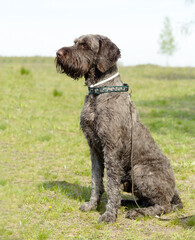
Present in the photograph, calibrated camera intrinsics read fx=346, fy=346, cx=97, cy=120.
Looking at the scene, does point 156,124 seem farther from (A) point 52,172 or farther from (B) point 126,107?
(B) point 126,107

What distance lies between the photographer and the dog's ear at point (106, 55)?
563 centimetres

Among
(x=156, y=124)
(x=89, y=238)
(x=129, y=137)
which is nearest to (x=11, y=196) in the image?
(x=89, y=238)

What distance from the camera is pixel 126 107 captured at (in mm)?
5641

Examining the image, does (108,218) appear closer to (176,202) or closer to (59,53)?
(176,202)

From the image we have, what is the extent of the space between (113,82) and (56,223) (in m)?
2.46

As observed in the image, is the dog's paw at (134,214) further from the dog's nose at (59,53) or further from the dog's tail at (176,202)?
the dog's nose at (59,53)

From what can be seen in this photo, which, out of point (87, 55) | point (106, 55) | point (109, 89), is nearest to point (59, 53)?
point (87, 55)

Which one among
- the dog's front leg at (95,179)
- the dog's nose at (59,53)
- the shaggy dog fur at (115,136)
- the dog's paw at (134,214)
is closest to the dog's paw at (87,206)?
the dog's front leg at (95,179)

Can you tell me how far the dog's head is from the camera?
18.5 feet

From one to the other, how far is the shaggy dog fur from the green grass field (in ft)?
1.32

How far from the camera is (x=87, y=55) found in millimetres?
5730

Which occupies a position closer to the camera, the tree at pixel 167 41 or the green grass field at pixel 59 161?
the green grass field at pixel 59 161

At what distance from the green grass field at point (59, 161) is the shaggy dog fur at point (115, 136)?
1.32 feet

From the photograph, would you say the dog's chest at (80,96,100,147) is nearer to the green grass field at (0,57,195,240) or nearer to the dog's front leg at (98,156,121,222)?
the dog's front leg at (98,156,121,222)
